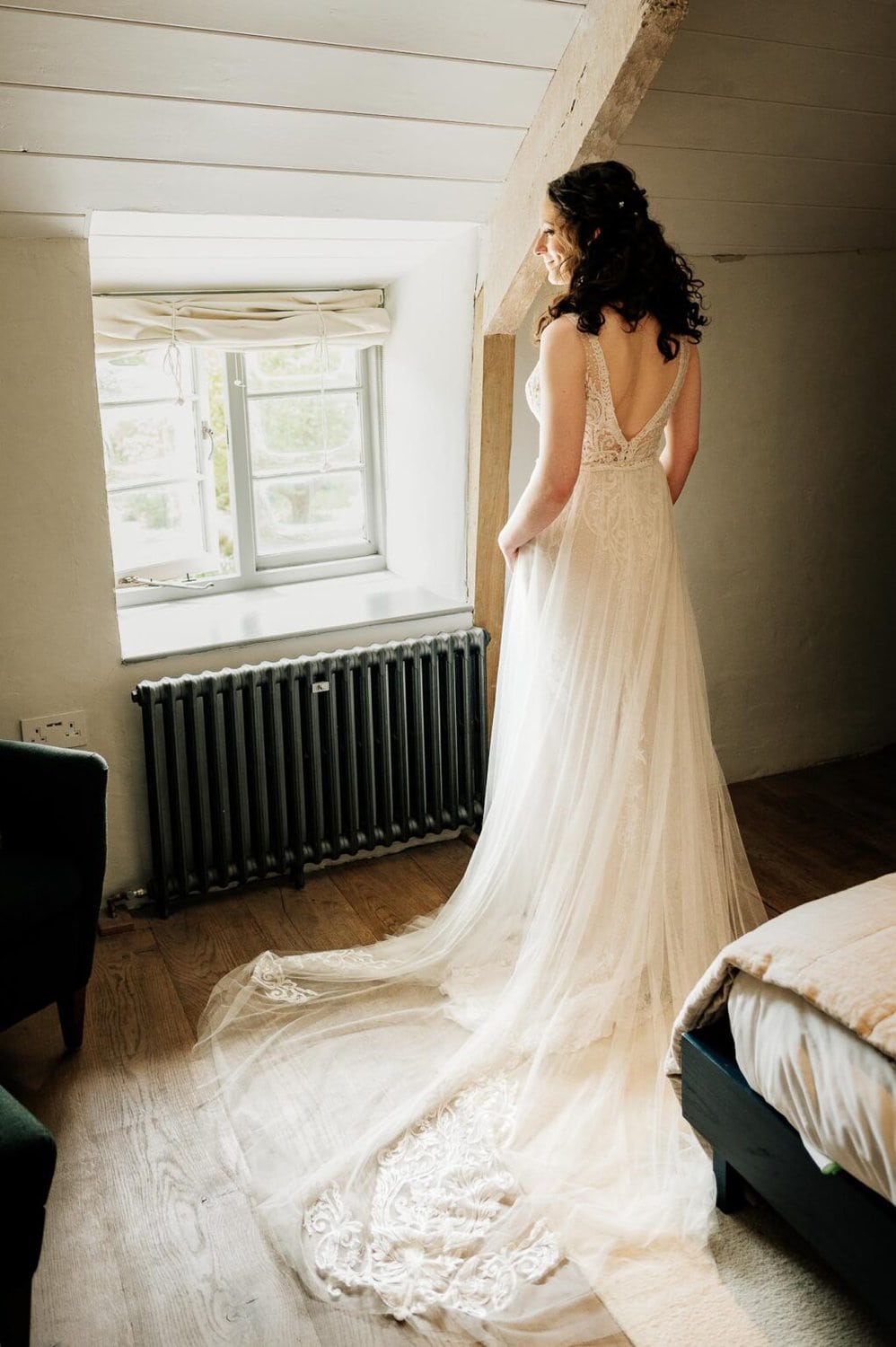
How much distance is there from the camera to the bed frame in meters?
1.61

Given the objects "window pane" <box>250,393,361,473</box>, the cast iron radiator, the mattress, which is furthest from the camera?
"window pane" <box>250,393,361,473</box>

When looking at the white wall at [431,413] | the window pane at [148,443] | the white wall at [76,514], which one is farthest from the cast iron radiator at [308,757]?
the window pane at [148,443]

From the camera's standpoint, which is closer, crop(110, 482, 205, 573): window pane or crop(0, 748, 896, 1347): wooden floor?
crop(0, 748, 896, 1347): wooden floor

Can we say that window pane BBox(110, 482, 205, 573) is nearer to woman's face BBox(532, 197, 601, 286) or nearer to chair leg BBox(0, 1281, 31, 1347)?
woman's face BBox(532, 197, 601, 286)

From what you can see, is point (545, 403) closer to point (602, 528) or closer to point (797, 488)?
point (602, 528)

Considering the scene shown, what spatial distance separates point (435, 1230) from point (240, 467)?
2257mm

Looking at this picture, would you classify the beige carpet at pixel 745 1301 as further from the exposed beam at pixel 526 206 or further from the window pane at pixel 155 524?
the window pane at pixel 155 524

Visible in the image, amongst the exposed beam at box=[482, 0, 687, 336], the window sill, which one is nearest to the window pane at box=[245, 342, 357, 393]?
the window sill

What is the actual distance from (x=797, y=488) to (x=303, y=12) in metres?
2.28

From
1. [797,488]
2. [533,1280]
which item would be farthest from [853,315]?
[533,1280]

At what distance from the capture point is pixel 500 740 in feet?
8.73

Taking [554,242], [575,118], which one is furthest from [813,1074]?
[575,118]

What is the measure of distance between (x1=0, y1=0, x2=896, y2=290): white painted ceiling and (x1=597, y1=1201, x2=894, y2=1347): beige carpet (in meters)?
2.23

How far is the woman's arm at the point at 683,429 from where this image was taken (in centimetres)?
240
